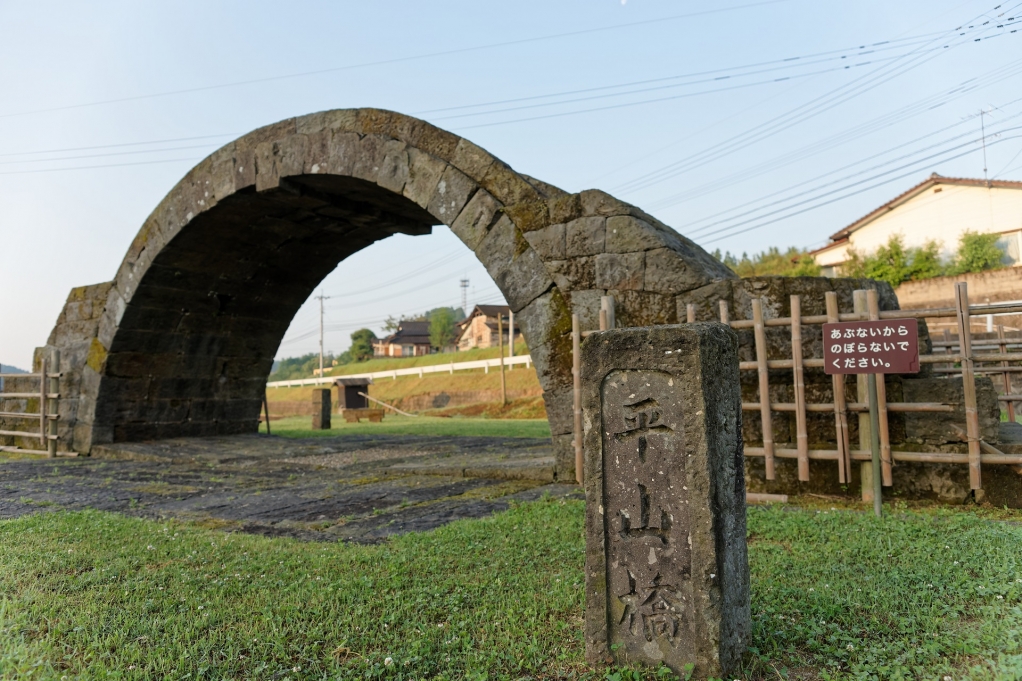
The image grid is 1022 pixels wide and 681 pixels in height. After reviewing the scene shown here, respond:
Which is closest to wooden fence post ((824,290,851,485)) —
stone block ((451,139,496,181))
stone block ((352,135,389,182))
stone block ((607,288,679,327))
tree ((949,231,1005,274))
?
stone block ((607,288,679,327))

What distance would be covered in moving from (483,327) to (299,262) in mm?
37316

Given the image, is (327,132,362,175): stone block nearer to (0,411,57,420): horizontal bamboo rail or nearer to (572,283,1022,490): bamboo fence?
(572,283,1022,490): bamboo fence

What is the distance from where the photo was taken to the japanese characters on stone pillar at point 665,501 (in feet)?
8.21

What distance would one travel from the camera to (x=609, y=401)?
107 inches

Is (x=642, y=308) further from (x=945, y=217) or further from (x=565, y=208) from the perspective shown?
(x=945, y=217)

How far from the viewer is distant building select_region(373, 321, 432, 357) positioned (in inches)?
2371

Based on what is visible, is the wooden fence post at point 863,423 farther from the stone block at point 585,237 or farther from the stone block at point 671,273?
the stone block at point 585,237

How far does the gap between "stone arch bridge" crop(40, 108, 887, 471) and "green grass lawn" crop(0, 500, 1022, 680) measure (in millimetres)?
2402

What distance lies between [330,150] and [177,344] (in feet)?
16.2

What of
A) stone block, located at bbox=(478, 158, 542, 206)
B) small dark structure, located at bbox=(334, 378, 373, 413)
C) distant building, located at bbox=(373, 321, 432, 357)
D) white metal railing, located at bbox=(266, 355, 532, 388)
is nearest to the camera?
stone block, located at bbox=(478, 158, 542, 206)

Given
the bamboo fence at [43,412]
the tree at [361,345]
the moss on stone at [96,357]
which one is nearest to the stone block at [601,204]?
the moss on stone at [96,357]

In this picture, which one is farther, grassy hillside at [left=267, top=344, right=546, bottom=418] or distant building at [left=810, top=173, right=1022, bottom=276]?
distant building at [left=810, top=173, right=1022, bottom=276]

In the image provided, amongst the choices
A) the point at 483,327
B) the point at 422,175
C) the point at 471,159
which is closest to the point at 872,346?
the point at 471,159

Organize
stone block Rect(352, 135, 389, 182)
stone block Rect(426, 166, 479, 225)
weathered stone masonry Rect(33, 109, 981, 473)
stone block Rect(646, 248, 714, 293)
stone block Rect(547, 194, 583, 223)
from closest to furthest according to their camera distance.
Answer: stone block Rect(646, 248, 714, 293) → weathered stone masonry Rect(33, 109, 981, 473) → stone block Rect(547, 194, 583, 223) → stone block Rect(426, 166, 479, 225) → stone block Rect(352, 135, 389, 182)
